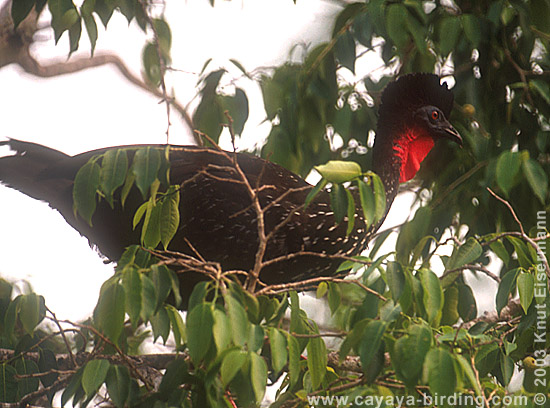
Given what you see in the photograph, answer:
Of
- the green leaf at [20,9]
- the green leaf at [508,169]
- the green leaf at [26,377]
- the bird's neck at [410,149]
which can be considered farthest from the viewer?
the bird's neck at [410,149]

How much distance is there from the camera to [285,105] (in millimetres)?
2418

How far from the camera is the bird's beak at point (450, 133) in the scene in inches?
94.0

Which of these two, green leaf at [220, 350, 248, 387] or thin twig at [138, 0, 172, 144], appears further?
thin twig at [138, 0, 172, 144]

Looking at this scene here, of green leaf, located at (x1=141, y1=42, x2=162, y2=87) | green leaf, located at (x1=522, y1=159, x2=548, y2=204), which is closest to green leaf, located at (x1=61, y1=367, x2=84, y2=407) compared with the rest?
green leaf, located at (x1=522, y1=159, x2=548, y2=204)

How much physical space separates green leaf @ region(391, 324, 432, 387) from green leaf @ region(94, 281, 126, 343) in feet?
1.55

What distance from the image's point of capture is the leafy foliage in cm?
119

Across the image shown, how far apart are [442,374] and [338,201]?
35cm

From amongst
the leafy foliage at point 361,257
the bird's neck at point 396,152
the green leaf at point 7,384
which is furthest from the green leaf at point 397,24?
the green leaf at point 7,384

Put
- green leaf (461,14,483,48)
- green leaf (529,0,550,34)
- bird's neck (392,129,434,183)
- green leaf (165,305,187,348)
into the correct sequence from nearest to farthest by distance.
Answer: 1. green leaf (165,305,187,348)
2. green leaf (461,14,483,48)
3. green leaf (529,0,550,34)
4. bird's neck (392,129,434,183)

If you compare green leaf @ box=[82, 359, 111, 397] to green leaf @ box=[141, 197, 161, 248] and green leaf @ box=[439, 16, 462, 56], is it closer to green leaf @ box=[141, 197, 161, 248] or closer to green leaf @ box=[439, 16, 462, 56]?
green leaf @ box=[141, 197, 161, 248]

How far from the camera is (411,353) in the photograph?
1139 mm

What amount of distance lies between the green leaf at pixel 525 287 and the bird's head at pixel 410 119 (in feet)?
3.63

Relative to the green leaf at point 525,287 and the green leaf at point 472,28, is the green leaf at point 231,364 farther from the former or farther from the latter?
the green leaf at point 472,28

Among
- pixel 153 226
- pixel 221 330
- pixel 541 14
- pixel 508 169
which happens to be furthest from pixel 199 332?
pixel 541 14
